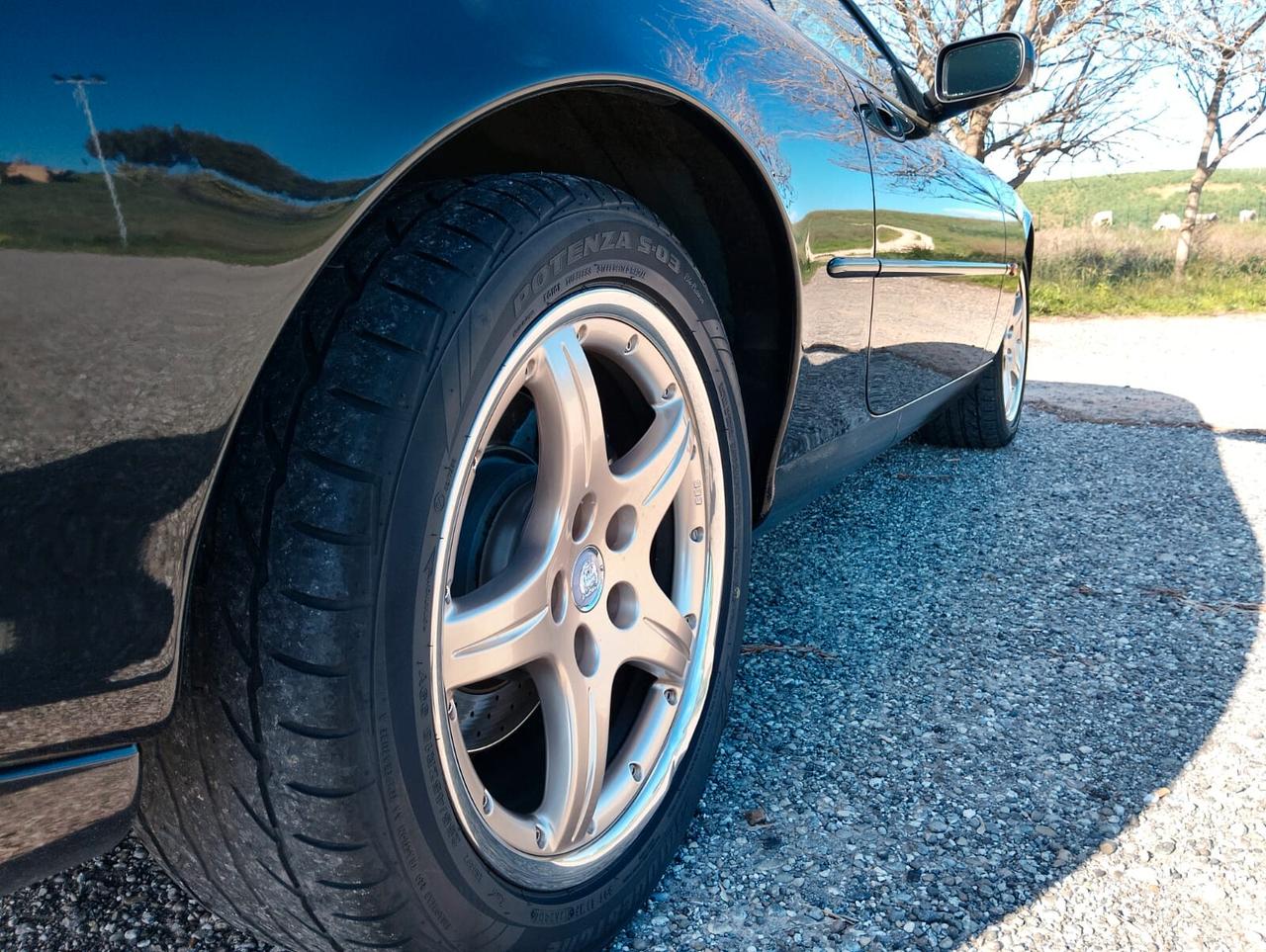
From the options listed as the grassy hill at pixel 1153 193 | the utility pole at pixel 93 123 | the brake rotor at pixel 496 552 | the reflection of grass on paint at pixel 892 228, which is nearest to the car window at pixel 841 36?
the reflection of grass on paint at pixel 892 228

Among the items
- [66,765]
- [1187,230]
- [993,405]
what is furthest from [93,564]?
[1187,230]

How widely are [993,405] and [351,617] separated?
3.66 meters

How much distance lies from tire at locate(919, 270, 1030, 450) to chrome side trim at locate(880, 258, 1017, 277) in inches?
21.9

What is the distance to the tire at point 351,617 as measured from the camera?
90 centimetres

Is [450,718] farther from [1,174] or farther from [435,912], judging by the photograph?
[1,174]

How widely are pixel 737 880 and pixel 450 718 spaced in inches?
24.9

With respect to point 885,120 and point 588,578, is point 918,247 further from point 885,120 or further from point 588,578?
point 588,578

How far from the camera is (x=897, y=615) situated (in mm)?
2441

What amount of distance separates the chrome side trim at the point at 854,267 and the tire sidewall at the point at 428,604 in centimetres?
55

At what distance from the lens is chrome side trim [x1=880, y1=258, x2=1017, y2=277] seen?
2201 millimetres

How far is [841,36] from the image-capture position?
2.47m

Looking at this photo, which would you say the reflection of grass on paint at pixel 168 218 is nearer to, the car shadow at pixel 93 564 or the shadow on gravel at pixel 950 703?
the car shadow at pixel 93 564

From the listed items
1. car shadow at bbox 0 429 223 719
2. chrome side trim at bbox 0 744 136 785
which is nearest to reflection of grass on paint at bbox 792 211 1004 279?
car shadow at bbox 0 429 223 719

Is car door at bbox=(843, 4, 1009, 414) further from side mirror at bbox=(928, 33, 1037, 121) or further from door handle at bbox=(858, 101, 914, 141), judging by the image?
side mirror at bbox=(928, 33, 1037, 121)
